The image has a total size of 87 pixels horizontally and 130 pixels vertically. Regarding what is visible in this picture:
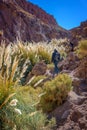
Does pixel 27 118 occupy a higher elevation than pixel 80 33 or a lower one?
lower

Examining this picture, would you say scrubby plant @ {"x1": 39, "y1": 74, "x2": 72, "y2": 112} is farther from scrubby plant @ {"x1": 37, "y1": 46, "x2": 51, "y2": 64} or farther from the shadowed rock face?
the shadowed rock face

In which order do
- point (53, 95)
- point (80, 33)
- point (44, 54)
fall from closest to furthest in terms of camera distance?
point (53, 95) < point (44, 54) < point (80, 33)

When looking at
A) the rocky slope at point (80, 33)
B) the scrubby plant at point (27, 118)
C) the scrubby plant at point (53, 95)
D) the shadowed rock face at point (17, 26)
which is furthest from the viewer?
the shadowed rock face at point (17, 26)

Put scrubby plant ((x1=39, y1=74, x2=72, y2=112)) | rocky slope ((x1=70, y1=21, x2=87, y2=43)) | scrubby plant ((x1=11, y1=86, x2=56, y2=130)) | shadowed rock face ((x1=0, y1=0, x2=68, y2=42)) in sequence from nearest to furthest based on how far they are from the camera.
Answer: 1. scrubby plant ((x1=11, y1=86, x2=56, y2=130))
2. scrubby plant ((x1=39, y1=74, x2=72, y2=112))
3. rocky slope ((x1=70, y1=21, x2=87, y2=43))
4. shadowed rock face ((x1=0, y1=0, x2=68, y2=42))

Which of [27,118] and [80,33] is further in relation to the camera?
[80,33]

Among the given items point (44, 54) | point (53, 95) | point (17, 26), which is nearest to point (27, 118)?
point (53, 95)

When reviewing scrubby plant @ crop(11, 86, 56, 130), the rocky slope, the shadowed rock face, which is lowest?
scrubby plant @ crop(11, 86, 56, 130)

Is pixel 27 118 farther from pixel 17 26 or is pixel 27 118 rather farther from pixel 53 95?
pixel 17 26

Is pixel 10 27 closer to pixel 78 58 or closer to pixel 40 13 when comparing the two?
pixel 78 58

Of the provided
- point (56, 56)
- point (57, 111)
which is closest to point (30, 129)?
point (57, 111)

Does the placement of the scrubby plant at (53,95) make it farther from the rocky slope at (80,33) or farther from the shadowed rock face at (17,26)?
the shadowed rock face at (17,26)

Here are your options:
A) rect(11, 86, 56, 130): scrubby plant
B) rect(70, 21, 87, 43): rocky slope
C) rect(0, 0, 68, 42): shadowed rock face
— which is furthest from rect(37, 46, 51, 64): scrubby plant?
rect(0, 0, 68, 42): shadowed rock face

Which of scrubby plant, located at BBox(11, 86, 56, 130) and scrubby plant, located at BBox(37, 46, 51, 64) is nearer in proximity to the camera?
scrubby plant, located at BBox(11, 86, 56, 130)

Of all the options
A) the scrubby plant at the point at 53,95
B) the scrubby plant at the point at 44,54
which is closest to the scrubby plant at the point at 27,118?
the scrubby plant at the point at 53,95
